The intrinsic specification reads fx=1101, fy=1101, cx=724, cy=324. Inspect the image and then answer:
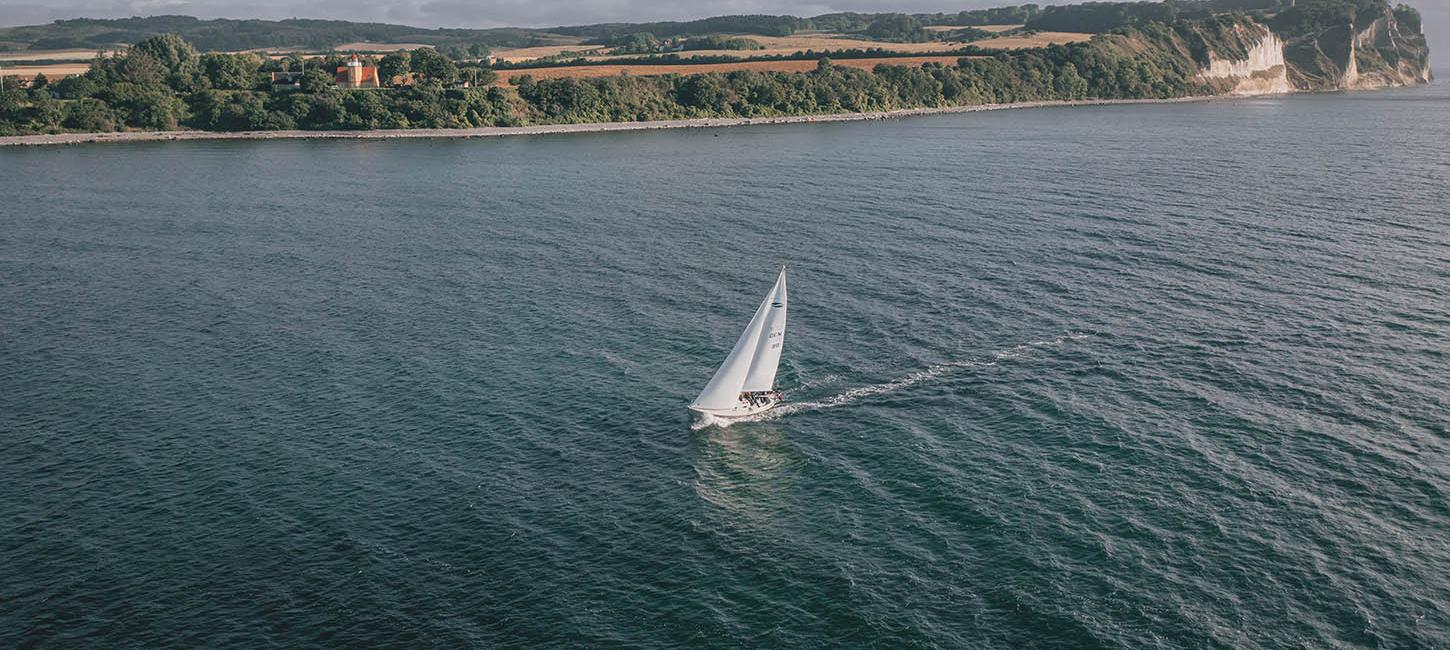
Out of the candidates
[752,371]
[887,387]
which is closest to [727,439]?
[752,371]

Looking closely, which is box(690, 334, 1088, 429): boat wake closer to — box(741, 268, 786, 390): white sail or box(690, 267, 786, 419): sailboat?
box(690, 267, 786, 419): sailboat

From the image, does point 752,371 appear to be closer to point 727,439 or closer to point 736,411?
point 736,411

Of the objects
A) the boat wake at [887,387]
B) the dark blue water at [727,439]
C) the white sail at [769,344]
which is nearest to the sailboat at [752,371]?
the white sail at [769,344]

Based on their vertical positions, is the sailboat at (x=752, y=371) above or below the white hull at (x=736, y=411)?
above

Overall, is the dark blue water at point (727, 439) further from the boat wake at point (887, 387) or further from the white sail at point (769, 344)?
the white sail at point (769, 344)

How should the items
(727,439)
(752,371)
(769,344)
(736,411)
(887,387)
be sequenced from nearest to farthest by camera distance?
(727,439), (736,411), (769,344), (752,371), (887,387)

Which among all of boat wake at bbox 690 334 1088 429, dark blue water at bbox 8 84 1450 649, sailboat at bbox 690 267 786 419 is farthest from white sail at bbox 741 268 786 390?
dark blue water at bbox 8 84 1450 649

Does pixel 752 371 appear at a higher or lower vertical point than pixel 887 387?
higher

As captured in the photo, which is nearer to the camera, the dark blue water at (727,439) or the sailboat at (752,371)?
the dark blue water at (727,439)
